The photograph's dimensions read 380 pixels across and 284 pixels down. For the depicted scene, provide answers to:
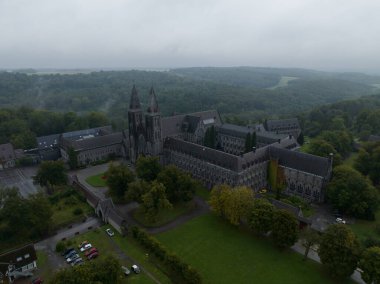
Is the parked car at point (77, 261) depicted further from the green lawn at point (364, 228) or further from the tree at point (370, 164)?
the tree at point (370, 164)

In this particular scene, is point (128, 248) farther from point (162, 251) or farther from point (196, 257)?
point (196, 257)

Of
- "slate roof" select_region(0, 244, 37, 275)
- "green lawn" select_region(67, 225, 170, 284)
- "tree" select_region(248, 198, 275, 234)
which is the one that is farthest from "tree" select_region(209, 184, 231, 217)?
"slate roof" select_region(0, 244, 37, 275)

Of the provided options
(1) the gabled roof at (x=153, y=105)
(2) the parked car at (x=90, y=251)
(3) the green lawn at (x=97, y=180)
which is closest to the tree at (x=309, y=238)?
(2) the parked car at (x=90, y=251)

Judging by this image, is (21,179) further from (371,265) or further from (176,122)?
(371,265)

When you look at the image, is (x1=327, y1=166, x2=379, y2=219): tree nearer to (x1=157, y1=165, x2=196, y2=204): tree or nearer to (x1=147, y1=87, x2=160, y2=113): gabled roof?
(x1=157, y1=165, x2=196, y2=204): tree

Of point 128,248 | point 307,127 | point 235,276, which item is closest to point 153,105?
point 128,248
